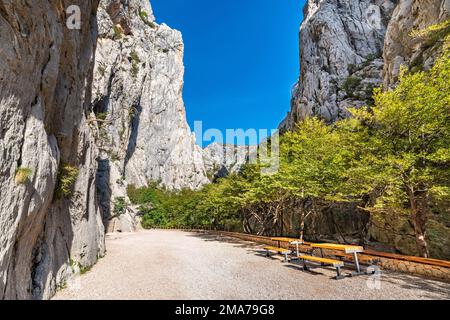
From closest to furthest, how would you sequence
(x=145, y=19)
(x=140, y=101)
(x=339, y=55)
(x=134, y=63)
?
(x=339, y=55), (x=134, y=63), (x=140, y=101), (x=145, y=19)

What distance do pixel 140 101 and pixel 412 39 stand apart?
226 feet

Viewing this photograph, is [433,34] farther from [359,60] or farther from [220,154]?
[220,154]

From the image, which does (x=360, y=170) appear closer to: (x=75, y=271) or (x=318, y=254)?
(x=318, y=254)

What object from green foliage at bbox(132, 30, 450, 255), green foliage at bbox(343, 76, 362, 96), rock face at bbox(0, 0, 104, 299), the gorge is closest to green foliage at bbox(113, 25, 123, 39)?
the gorge

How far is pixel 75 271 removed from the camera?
808cm

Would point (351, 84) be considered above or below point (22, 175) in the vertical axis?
above

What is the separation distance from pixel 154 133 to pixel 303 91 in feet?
173

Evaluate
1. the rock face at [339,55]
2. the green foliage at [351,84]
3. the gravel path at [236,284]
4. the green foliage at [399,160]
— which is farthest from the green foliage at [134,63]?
the gravel path at [236,284]

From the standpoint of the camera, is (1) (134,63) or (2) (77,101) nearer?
(2) (77,101)

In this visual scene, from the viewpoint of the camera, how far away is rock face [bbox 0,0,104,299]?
4246 mm

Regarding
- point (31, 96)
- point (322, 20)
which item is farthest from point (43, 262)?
point (322, 20)

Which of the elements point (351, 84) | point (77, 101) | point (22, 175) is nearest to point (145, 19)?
point (351, 84)

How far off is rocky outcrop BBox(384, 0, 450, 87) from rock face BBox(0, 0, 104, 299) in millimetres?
16938

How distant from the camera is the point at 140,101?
7262cm
